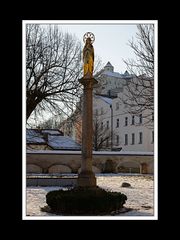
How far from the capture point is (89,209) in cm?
934

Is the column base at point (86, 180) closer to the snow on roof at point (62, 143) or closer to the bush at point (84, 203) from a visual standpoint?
the bush at point (84, 203)

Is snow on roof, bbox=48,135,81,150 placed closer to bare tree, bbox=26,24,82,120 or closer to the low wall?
the low wall

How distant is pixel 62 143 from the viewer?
34.1m

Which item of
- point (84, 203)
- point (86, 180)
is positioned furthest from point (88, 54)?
point (84, 203)

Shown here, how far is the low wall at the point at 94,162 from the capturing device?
28.2 metres

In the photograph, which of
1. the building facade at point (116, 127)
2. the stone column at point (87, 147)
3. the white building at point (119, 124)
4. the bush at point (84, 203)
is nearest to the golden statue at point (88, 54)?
the stone column at point (87, 147)

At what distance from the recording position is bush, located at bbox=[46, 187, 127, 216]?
9312mm

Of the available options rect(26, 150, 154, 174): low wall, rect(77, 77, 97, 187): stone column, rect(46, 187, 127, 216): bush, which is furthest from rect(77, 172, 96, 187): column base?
rect(26, 150, 154, 174): low wall

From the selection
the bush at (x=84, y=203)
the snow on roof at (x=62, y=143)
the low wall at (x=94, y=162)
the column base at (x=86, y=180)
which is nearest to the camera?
the bush at (x=84, y=203)

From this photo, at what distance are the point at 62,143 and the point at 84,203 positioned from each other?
24.9 meters

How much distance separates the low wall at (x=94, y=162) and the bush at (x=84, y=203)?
17.7m

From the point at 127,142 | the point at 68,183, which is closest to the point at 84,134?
the point at 68,183

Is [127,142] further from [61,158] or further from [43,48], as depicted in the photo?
[43,48]

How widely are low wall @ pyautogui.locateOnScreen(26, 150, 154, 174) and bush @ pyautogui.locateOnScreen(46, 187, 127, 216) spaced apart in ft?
58.2
